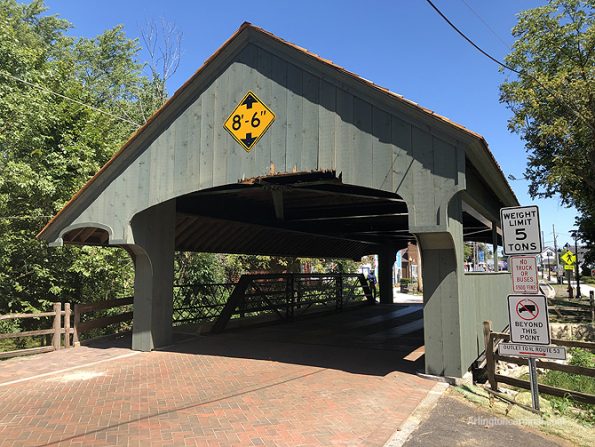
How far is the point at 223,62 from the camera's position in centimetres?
914

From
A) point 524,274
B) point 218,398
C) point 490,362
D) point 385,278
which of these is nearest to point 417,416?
point 524,274

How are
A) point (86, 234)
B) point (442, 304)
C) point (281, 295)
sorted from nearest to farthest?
point (442, 304), point (86, 234), point (281, 295)

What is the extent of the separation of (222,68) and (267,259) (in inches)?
821

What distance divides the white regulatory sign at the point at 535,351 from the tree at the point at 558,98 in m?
16.3

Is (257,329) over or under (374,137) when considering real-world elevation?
under

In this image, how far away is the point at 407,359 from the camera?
9133 mm

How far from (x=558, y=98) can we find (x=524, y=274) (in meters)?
17.6

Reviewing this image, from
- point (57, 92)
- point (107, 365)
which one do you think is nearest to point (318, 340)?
point (107, 365)

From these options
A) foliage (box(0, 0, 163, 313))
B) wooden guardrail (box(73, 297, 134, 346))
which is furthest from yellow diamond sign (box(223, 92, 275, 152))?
foliage (box(0, 0, 163, 313))

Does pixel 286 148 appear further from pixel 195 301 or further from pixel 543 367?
pixel 195 301

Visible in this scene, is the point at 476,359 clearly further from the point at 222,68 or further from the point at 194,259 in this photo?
the point at 194,259

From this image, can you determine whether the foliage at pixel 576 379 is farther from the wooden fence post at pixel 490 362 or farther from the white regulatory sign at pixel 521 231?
the white regulatory sign at pixel 521 231

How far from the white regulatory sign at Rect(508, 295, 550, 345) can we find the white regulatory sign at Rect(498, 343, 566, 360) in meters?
0.06

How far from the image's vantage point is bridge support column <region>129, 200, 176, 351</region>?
10148mm
